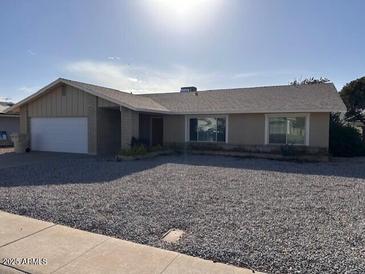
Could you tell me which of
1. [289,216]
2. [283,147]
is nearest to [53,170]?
[289,216]

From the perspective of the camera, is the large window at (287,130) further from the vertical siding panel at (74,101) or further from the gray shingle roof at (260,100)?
the vertical siding panel at (74,101)

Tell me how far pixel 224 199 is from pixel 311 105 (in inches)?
373

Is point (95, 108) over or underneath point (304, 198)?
over

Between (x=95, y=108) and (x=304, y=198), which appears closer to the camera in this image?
(x=304, y=198)

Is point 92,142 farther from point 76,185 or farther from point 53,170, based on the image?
point 76,185

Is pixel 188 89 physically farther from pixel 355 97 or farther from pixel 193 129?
pixel 355 97

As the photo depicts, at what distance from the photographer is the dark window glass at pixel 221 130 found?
1579 centimetres

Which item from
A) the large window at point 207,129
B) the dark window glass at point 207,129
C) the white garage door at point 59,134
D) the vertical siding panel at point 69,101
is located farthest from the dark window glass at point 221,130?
the vertical siding panel at point 69,101

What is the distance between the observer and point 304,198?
6.48 m

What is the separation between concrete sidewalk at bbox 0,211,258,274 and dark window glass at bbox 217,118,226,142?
12051mm

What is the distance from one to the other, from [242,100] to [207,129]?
269 centimetres

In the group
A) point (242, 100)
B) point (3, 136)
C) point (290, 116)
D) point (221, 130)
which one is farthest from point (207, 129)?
point (3, 136)

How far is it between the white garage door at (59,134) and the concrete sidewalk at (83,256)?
1191 centimetres

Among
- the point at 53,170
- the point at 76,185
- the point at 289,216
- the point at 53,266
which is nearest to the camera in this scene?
the point at 53,266
